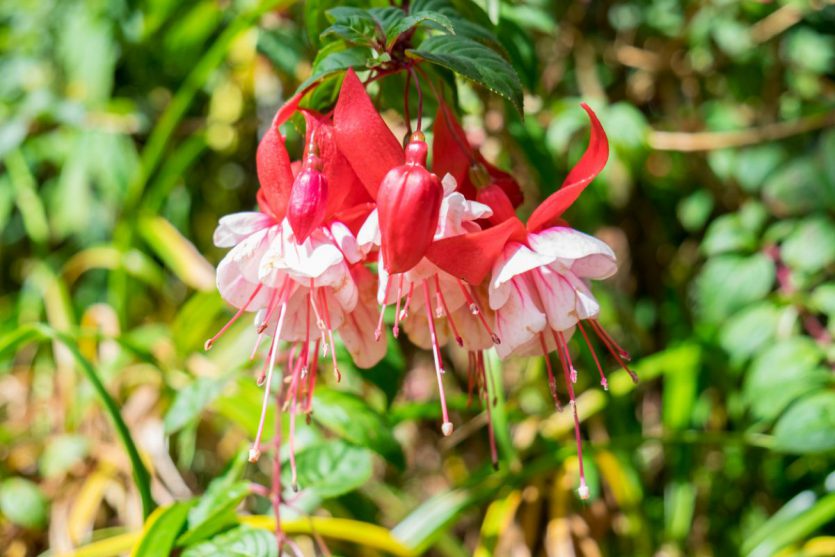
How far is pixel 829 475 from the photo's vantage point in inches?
32.0

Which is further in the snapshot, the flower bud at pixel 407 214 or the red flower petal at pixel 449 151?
the red flower petal at pixel 449 151

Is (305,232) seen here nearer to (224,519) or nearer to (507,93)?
(507,93)

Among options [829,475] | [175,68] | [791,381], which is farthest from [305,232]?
[175,68]

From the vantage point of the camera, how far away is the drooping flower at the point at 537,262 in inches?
18.0

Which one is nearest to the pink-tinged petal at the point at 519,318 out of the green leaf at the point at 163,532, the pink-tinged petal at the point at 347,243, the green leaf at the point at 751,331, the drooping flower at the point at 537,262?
the drooping flower at the point at 537,262

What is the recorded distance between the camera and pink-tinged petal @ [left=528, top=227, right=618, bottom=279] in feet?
1.52

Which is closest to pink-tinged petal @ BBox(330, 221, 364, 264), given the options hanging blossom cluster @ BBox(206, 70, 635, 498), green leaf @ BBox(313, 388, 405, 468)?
hanging blossom cluster @ BBox(206, 70, 635, 498)

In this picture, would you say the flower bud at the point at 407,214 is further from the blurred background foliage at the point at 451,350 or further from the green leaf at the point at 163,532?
the green leaf at the point at 163,532

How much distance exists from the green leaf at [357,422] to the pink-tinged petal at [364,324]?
0.43ft

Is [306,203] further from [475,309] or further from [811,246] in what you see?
[811,246]

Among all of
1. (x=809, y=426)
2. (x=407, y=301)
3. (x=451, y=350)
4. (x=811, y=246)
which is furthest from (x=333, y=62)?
(x=451, y=350)

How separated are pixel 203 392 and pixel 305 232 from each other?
0.31 m

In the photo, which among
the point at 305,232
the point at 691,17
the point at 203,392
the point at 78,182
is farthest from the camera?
the point at 78,182

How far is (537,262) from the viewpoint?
0.45m
